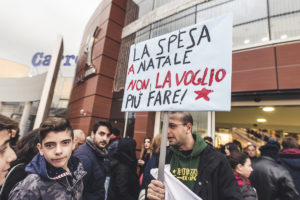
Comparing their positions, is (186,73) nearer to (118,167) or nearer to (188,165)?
(188,165)

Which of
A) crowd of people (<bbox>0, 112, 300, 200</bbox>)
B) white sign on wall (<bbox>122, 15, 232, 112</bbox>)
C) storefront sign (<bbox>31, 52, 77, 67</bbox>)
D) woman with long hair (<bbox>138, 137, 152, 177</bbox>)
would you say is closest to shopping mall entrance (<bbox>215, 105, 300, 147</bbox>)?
woman with long hair (<bbox>138, 137, 152, 177</bbox>)

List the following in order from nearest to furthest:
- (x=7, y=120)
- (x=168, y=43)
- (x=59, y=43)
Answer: (x=7, y=120) < (x=168, y=43) < (x=59, y=43)

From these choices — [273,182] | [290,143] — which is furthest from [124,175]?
[290,143]

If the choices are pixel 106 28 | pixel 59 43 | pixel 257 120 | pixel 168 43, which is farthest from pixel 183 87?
pixel 59 43

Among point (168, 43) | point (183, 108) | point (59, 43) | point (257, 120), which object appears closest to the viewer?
point (183, 108)

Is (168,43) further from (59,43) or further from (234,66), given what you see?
(59,43)

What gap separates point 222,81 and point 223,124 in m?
9.71

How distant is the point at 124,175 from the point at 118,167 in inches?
7.0

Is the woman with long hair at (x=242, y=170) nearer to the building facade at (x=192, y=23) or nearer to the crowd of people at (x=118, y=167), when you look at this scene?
the crowd of people at (x=118, y=167)

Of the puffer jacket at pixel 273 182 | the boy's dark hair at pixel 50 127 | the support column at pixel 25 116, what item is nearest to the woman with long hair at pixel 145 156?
the puffer jacket at pixel 273 182

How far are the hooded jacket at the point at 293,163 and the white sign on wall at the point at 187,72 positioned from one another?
2.49 m

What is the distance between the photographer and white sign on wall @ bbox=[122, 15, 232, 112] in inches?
59.4

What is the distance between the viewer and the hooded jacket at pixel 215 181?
1.54m

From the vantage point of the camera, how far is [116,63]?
11203 mm
